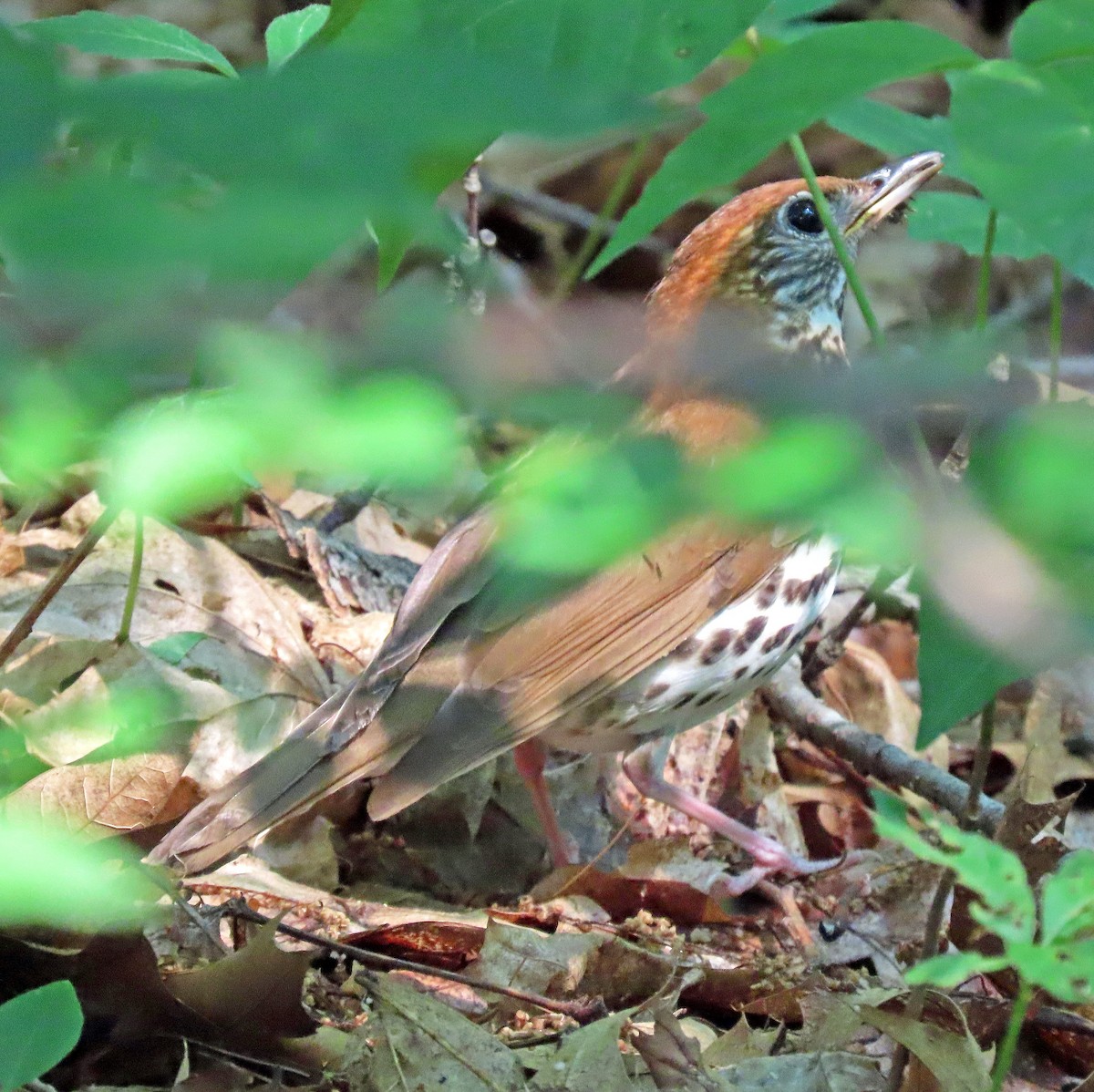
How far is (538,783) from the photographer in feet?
11.3

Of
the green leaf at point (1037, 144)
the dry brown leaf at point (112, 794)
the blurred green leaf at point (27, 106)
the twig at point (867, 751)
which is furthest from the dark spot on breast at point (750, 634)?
the blurred green leaf at point (27, 106)

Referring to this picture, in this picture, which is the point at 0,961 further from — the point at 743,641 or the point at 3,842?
the point at 743,641

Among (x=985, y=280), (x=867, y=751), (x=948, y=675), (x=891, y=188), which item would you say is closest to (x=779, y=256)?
(x=891, y=188)

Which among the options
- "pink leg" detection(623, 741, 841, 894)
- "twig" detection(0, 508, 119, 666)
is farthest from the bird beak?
"twig" detection(0, 508, 119, 666)

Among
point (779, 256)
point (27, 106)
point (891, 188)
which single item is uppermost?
point (27, 106)

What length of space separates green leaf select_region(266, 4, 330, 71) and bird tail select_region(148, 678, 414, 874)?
1202 mm

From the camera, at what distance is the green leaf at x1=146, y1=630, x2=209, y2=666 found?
3023 mm

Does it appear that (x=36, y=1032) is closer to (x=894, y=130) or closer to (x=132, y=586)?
(x=132, y=586)

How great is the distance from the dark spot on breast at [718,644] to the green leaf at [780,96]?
6.61 ft

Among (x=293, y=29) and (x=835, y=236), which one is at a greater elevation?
(x=293, y=29)

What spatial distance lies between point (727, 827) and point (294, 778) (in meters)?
1.16

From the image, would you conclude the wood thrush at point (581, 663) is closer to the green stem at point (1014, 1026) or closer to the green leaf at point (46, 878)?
the green stem at point (1014, 1026)

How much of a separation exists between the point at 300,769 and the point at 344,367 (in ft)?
6.98

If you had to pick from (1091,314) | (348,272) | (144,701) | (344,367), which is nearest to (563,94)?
(344,367)
